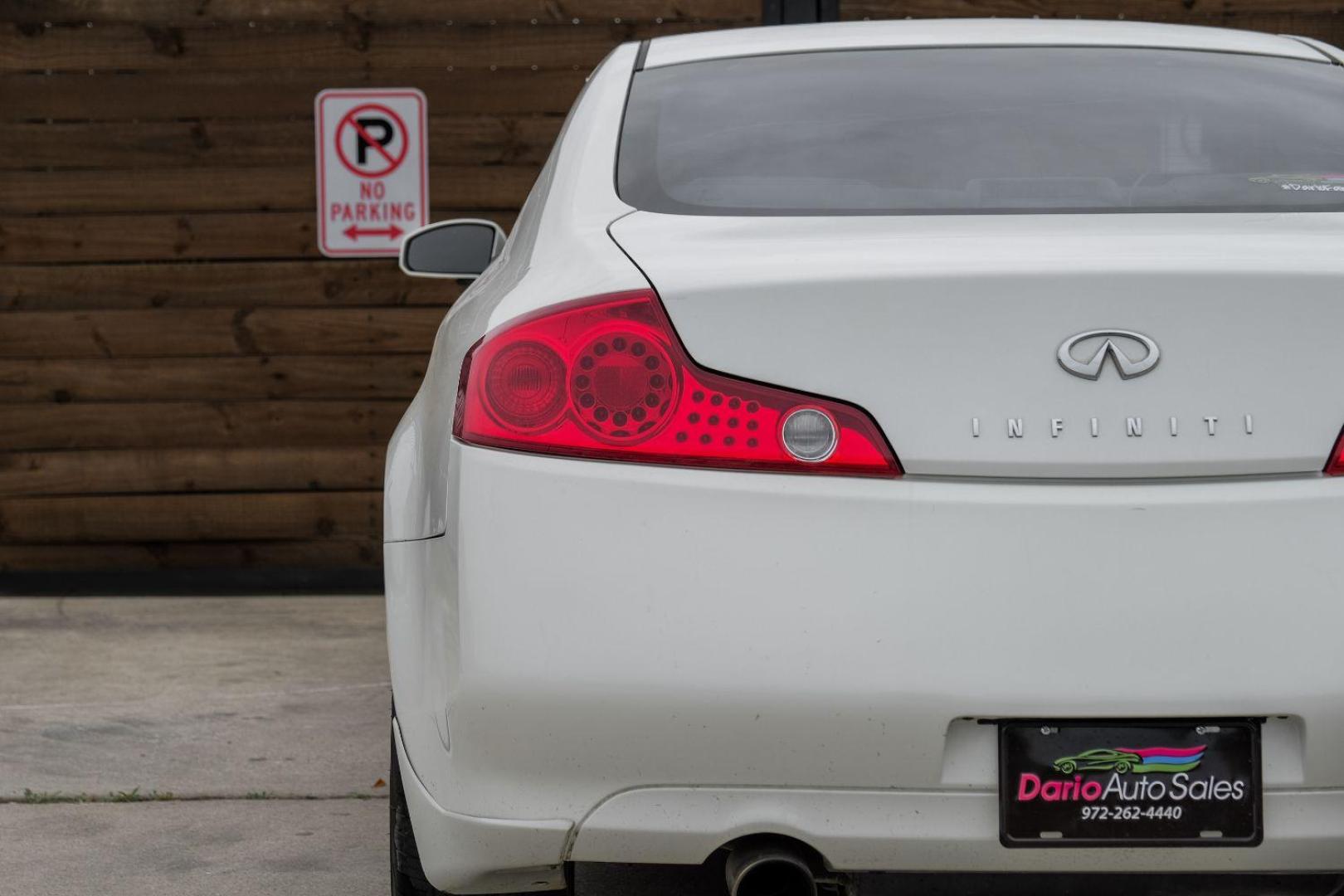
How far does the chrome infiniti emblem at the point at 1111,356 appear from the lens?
1990 millimetres

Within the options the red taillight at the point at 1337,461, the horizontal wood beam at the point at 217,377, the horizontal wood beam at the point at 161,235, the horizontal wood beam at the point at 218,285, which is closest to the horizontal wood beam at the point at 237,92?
the horizontal wood beam at the point at 161,235

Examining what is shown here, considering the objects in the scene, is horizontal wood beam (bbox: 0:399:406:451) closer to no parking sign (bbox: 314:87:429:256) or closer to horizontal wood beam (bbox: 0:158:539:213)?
no parking sign (bbox: 314:87:429:256)

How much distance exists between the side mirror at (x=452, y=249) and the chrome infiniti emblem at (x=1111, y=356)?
1861 millimetres

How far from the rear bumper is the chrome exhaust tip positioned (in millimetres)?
56

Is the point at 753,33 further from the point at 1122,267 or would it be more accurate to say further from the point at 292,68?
the point at 292,68

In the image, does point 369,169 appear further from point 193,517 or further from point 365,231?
point 193,517

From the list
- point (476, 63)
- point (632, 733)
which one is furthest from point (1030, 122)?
point (476, 63)

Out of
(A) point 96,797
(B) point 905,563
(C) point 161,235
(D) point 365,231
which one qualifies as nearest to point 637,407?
(B) point 905,563

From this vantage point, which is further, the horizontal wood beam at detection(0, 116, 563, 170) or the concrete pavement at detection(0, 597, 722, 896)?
the horizontal wood beam at detection(0, 116, 563, 170)

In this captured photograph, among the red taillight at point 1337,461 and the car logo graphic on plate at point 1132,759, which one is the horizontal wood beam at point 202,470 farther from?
the red taillight at point 1337,461

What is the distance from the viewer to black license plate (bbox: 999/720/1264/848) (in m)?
2.00

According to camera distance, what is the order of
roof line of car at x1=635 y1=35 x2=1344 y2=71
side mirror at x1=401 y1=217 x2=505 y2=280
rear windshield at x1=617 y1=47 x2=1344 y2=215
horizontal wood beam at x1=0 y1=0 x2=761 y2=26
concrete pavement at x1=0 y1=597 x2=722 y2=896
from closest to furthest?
rear windshield at x1=617 y1=47 x2=1344 y2=215, roof line of car at x1=635 y1=35 x2=1344 y2=71, concrete pavement at x1=0 y1=597 x2=722 y2=896, side mirror at x1=401 y1=217 x2=505 y2=280, horizontal wood beam at x1=0 y1=0 x2=761 y2=26

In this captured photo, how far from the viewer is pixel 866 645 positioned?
6.48ft

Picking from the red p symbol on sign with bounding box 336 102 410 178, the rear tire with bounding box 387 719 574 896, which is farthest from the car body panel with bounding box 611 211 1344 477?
the red p symbol on sign with bounding box 336 102 410 178
